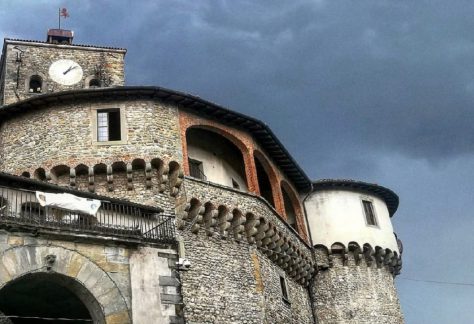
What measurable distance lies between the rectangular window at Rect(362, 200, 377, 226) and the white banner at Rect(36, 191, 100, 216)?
1832 cm

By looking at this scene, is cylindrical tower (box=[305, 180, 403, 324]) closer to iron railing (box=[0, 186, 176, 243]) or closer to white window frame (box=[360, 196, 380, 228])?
white window frame (box=[360, 196, 380, 228])

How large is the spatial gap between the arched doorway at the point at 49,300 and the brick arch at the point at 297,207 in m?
14.3

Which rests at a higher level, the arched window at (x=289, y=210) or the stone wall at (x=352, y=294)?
the arched window at (x=289, y=210)

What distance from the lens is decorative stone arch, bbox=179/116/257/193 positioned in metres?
24.3

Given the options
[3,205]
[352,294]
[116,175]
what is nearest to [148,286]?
[3,205]

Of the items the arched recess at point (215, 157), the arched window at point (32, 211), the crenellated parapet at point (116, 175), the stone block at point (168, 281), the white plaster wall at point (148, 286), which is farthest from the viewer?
the arched recess at point (215, 157)

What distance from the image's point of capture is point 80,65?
34.8 m

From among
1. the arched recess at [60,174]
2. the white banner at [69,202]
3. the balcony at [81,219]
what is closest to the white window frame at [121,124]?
the arched recess at [60,174]

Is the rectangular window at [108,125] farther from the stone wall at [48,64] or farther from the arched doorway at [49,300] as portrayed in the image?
the stone wall at [48,64]

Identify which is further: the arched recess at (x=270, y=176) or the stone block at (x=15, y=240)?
the arched recess at (x=270, y=176)

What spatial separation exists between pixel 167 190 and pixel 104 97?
14.5 ft

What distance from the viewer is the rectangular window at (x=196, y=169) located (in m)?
24.9

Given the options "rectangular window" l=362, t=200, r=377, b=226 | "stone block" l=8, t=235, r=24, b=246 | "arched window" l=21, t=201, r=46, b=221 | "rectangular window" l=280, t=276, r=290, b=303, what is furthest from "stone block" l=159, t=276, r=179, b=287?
"rectangular window" l=362, t=200, r=377, b=226

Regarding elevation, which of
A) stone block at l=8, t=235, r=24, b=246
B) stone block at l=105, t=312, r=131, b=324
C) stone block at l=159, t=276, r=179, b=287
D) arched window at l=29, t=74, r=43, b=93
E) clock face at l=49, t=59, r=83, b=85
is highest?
clock face at l=49, t=59, r=83, b=85
